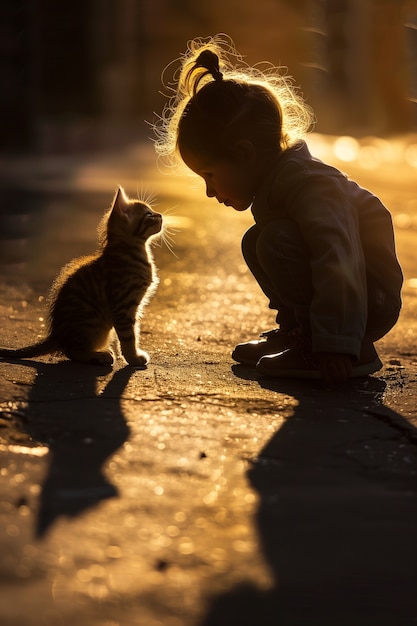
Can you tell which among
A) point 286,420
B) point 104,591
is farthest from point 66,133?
point 104,591

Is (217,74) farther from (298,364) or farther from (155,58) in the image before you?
(155,58)

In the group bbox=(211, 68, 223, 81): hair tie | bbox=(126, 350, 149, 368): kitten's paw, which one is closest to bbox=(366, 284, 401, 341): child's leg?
bbox=(126, 350, 149, 368): kitten's paw

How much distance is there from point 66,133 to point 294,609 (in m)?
13.8

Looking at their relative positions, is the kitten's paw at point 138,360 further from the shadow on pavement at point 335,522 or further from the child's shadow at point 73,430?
the shadow on pavement at point 335,522

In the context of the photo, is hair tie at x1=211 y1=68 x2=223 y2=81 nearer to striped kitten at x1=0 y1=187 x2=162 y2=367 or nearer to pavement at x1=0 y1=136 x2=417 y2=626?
striped kitten at x1=0 y1=187 x2=162 y2=367

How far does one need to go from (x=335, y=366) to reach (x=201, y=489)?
1104 millimetres

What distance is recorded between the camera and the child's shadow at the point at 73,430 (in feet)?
7.91

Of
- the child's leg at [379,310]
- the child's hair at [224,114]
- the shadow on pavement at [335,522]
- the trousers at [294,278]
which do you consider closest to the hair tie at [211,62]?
the child's hair at [224,114]

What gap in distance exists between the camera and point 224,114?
3678 millimetres

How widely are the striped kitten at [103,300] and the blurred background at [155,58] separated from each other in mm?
10609

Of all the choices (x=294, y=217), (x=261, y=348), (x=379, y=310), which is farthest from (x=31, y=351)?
(x=379, y=310)

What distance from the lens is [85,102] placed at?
1894cm

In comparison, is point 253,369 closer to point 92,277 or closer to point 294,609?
point 92,277

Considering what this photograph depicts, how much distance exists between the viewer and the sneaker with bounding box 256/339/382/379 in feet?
12.0
